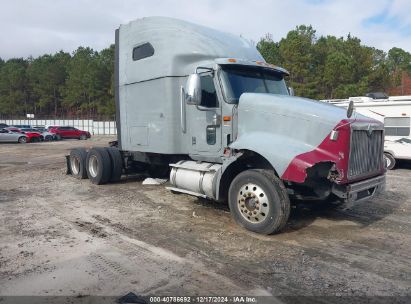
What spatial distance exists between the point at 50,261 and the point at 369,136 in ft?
16.4

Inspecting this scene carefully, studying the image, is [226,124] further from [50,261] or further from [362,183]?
[50,261]

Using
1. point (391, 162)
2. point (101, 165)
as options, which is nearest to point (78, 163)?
point (101, 165)

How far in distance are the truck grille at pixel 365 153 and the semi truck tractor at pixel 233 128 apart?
16mm

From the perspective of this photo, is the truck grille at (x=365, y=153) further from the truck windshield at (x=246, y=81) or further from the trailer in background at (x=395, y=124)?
the trailer in background at (x=395, y=124)

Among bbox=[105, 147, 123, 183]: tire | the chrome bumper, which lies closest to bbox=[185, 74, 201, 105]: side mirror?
the chrome bumper

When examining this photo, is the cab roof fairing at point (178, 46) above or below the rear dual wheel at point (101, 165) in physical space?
above

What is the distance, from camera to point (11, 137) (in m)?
34.3

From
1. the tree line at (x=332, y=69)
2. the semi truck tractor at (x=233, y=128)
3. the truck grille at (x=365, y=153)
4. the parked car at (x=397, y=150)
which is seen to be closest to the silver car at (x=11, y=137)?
the tree line at (x=332, y=69)

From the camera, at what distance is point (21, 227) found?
641cm

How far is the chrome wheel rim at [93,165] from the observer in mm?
10789

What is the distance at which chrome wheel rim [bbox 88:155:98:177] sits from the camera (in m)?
10.8

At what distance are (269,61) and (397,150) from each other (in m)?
29.3

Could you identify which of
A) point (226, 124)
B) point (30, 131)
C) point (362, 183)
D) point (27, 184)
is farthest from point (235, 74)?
point (30, 131)

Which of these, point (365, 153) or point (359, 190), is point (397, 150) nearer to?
point (365, 153)
